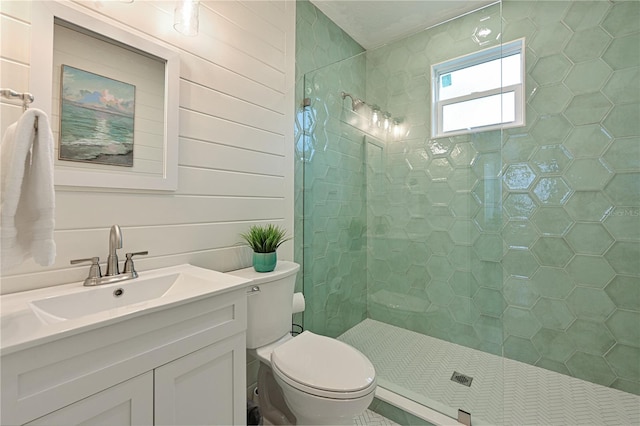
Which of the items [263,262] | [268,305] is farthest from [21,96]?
[268,305]

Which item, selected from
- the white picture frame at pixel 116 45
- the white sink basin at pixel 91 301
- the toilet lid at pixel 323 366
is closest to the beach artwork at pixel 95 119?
the white picture frame at pixel 116 45

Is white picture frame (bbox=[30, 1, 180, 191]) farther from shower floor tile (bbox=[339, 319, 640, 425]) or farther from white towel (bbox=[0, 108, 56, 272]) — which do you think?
shower floor tile (bbox=[339, 319, 640, 425])

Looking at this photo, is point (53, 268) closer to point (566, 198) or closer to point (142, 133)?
point (142, 133)

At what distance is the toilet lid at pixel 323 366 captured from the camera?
110cm

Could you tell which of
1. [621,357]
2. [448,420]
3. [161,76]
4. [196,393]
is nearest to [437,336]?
[448,420]

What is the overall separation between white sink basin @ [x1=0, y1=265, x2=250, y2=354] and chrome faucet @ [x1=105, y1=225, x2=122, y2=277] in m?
0.07

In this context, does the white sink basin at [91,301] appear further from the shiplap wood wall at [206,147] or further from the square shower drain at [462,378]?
the square shower drain at [462,378]

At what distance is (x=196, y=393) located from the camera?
918 mm

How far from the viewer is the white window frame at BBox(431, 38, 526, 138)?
69.8 inches

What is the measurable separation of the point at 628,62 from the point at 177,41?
2.50 metres

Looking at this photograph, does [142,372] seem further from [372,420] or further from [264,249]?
[372,420]

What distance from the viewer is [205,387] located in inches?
37.1

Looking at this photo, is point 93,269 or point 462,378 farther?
point 462,378

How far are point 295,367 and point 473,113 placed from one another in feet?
5.78
